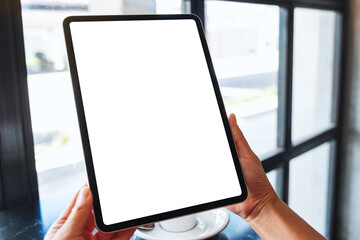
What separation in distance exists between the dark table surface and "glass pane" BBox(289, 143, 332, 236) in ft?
4.57

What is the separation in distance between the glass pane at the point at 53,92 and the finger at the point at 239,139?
40cm

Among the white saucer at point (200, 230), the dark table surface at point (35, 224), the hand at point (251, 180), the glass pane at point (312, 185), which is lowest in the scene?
the glass pane at point (312, 185)

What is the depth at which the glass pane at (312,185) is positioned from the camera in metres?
2.16

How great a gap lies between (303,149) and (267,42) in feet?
2.18

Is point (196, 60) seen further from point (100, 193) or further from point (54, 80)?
point (54, 80)

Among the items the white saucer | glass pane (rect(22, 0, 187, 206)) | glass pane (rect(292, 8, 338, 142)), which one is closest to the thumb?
the white saucer

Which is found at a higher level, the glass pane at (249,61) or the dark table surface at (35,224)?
the glass pane at (249,61)

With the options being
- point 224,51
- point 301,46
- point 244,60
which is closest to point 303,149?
point 301,46

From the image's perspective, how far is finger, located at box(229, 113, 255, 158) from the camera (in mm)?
645

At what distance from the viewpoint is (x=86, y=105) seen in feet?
1.66

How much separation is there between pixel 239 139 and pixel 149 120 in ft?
0.64

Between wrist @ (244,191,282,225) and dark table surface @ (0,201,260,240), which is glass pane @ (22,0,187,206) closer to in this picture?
dark table surface @ (0,201,260,240)

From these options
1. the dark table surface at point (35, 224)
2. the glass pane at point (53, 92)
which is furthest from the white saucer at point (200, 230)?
the glass pane at point (53, 92)

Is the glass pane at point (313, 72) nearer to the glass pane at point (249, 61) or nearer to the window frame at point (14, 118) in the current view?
the glass pane at point (249, 61)
